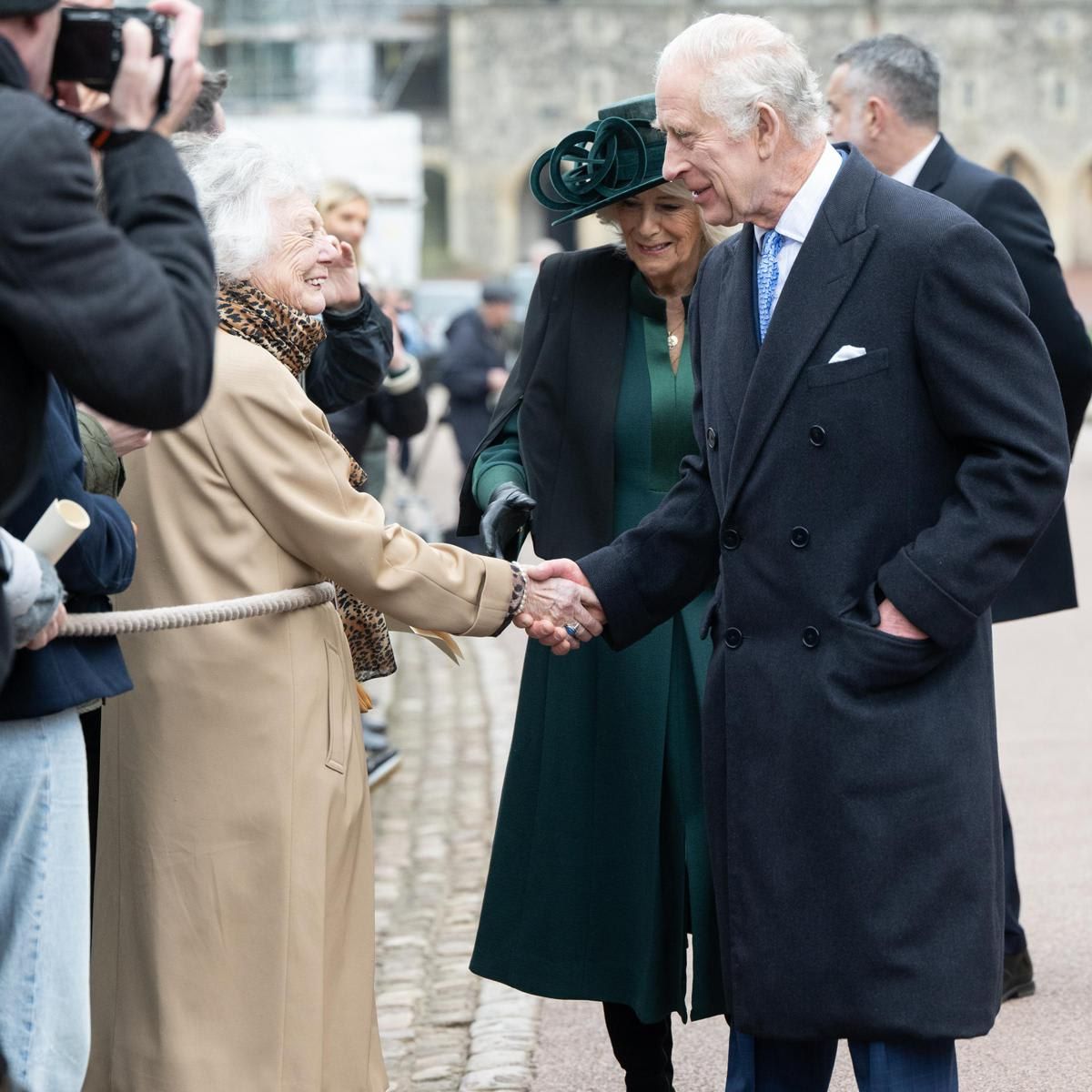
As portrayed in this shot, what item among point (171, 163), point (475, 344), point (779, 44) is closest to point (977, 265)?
point (779, 44)

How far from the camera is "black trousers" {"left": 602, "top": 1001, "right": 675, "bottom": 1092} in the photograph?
3.95 meters

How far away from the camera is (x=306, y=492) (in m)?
3.27

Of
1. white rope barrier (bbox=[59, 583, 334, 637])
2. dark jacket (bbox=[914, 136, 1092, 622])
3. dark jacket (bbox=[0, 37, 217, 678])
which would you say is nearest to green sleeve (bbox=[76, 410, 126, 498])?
white rope barrier (bbox=[59, 583, 334, 637])

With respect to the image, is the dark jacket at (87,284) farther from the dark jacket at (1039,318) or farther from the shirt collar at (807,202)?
the dark jacket at (1039,318)

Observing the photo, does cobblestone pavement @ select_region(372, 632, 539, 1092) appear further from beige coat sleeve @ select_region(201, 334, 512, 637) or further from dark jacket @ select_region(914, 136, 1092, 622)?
dark jacket @ select_region(914, 136, 1092, 622)

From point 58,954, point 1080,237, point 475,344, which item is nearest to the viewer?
point 58,954

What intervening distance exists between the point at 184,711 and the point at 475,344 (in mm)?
10614

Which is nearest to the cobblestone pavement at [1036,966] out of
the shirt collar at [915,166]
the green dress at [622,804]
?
the green dress at [622,804]

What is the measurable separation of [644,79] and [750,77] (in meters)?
64.3

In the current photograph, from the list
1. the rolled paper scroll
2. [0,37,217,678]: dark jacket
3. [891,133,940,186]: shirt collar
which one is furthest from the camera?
[891,133,940,186]: shirt collar

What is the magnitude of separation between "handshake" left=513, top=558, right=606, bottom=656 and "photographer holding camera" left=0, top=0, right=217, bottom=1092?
4.00ft

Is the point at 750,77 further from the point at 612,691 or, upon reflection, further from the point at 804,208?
the point at 612,691

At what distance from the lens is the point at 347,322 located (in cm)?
448

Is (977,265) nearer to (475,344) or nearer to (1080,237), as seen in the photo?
(475,344)
